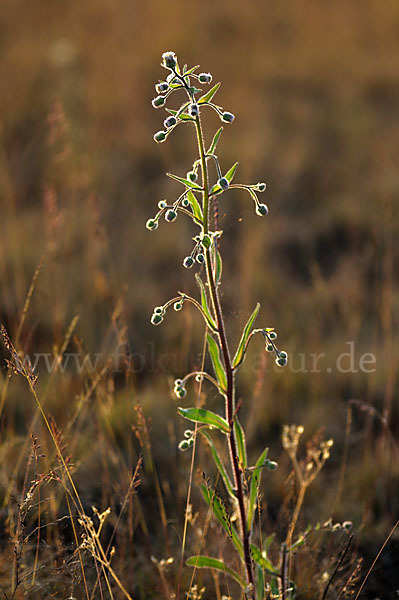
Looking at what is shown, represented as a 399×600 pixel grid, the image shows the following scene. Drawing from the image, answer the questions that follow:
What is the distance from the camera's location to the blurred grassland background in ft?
6.53

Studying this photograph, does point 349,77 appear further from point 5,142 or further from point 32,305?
point 32,305

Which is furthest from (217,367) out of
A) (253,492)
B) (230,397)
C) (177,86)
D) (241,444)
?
(177,86)

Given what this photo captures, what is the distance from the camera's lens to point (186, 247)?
3574mm

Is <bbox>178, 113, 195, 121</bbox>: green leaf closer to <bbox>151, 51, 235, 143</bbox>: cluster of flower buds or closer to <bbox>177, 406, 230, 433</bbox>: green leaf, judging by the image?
<bbox>151, 51, 235, 143</bbox>: cluster of flower buds

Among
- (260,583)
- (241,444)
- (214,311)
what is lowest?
(260,583)

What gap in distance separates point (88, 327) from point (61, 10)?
5293 millimetres

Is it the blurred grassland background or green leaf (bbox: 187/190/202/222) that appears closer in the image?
green leaf (bbox: 187/190/202/222)

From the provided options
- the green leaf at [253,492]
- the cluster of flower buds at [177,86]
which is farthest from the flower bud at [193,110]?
the green leaf at [253,492]

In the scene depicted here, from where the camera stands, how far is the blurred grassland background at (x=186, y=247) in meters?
1.99

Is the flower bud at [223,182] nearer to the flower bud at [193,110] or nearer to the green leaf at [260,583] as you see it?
the flower bud at [193,110]

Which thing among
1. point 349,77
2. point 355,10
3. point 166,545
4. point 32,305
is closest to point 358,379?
point 166,545

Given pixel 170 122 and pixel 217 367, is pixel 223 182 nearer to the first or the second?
pixel 170 122

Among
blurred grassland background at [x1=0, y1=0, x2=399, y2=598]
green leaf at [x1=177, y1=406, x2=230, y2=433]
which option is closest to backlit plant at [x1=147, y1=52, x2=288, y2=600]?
green leaf at [x1=177, y1=406, x2=230, y2=433]

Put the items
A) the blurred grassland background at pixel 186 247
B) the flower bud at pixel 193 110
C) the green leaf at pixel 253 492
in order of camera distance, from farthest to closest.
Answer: the blurred grassland background at pixel 186 247, the green leaf at pixel 253 492, the flower bud at pixel 193 110
